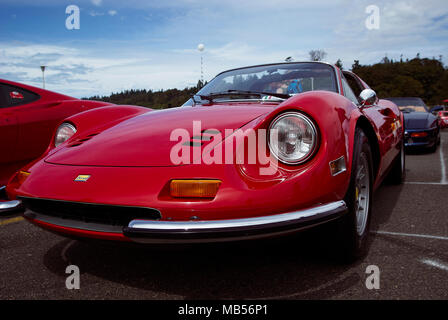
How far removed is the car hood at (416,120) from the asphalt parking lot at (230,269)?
5.68 m

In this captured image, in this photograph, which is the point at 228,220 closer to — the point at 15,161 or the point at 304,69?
the point at 304,69

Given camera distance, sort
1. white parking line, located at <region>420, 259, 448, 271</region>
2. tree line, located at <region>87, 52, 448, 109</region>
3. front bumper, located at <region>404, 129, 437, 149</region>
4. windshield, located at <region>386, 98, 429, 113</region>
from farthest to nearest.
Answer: tree line, located at <region>87, 52, 448, 109</region> → windshield, located at <region>386, 98, 429, 113</region> → front bumper, located at <region>404, 129, 437, 149</region> → white parking line, located at <region>420, 259, 448, 271</region>

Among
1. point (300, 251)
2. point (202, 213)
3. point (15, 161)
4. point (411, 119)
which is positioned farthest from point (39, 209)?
point (411, 119)

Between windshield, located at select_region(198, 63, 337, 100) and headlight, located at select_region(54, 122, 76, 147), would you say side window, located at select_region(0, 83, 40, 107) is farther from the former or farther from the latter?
windshield, located at select_region(198, 63, 337, 100)

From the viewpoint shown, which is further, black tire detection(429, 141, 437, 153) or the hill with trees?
the hill with trees

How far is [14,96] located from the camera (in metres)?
3.53

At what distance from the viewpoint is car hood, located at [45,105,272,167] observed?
5.58ft

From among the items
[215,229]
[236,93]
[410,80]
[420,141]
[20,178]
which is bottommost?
[420,141]

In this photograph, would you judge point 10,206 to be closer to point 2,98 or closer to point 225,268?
point 225,268

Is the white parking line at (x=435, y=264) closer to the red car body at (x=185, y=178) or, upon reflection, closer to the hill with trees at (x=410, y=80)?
the red car body at (x=185, y=178)

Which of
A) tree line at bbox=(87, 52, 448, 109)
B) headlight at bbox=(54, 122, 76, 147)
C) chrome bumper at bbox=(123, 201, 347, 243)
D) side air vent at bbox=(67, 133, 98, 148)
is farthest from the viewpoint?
tree line at bbox=(87, 52, 448, 109)

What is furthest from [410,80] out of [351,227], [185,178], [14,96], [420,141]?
[185,178]

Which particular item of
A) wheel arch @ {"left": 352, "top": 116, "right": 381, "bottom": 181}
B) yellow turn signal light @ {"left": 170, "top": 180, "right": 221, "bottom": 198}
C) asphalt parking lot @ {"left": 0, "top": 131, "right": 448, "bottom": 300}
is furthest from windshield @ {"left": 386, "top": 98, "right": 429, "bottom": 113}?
yellow turn signal light @ {"left": 170, "top": 180, "right": 221, "bottom": 198}

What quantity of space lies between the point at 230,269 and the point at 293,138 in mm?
755
